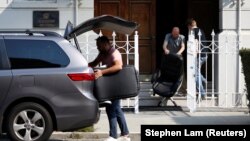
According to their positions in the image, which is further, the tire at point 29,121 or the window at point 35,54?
the window at point 35,54

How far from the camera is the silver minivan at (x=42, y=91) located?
8.98 m

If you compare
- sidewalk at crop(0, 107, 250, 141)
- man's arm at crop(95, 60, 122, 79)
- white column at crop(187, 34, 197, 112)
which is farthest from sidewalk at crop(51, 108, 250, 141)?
man's arm at crop(95, 60, 122, 79)

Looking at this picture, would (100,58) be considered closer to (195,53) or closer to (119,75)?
(119,75)

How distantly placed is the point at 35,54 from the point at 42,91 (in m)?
0.59

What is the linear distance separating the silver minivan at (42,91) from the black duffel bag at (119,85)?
0.81ft

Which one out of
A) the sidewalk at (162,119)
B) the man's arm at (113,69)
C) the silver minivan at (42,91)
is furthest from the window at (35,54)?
the sidewalk at (162,119)

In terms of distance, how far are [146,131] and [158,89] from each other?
6.72 m

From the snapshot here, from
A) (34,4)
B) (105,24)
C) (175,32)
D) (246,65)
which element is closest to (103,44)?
(105,24)

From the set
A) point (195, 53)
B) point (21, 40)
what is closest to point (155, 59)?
point (195, 53)

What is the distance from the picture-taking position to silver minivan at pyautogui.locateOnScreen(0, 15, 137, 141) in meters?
8.98

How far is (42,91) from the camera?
899cm

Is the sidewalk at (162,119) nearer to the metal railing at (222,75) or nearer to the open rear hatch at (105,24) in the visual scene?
the metal railing at (222,75)

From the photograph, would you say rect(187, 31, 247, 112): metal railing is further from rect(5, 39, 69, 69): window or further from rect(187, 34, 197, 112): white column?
rect(5, 39, 69, 69): window

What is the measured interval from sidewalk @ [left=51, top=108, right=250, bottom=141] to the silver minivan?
1.26 m
